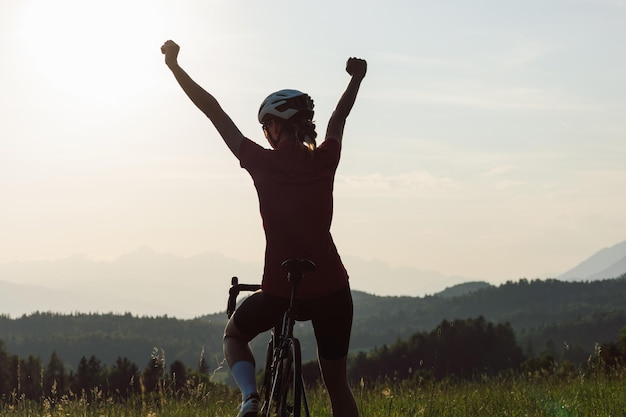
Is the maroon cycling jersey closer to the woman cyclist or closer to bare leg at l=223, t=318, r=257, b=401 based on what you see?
the woman cyclist

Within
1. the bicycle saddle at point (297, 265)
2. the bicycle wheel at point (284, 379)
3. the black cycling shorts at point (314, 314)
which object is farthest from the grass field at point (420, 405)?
the bicycle saddle at point (297, 265)

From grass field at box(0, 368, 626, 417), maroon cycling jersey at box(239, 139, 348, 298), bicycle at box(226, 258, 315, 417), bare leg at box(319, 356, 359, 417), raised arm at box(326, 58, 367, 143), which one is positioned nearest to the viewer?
bicycle at box(226, 258, 315, 417)

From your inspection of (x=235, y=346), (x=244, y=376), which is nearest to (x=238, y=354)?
(x=235, y=346)

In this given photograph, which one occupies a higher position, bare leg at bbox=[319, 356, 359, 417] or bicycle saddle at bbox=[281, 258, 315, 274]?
bicycle saddle at bbox=[281, 258, 315, 274]

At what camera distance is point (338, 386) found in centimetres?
590

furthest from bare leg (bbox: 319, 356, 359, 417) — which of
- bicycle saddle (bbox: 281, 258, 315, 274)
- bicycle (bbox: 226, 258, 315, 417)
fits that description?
bicycle saddle (bbox: 281, 258, 315, 274)

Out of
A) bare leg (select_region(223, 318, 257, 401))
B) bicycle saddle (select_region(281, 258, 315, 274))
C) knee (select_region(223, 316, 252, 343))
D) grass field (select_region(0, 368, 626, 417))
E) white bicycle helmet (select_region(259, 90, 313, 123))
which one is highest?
white bicycle helmet (select_region(259, 90, 313, 123))

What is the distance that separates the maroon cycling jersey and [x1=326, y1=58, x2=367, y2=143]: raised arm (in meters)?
0.60

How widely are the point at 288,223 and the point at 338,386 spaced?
4.37 feet

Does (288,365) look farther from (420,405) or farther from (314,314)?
(420,405)

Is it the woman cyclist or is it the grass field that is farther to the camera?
the grass field

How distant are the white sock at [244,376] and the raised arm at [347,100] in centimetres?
170

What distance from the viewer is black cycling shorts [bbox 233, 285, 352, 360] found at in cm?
546

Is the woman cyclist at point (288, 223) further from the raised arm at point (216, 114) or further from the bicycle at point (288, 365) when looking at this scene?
the bicycle at point (288, 365)
